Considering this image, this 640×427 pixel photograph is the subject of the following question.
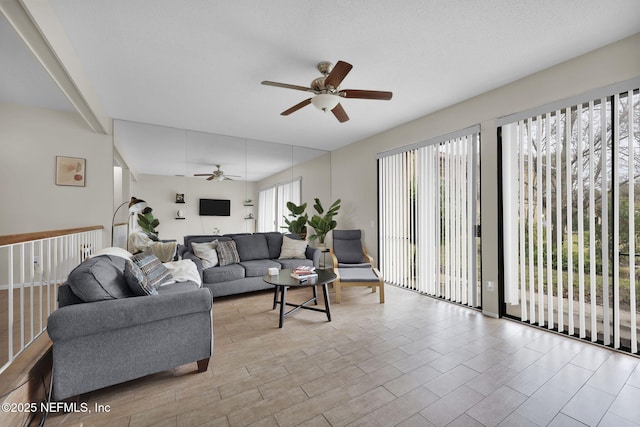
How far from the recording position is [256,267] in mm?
4152

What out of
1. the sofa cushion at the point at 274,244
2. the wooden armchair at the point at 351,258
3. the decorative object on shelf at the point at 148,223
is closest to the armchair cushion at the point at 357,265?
the wooden armchair at the point at 351,258

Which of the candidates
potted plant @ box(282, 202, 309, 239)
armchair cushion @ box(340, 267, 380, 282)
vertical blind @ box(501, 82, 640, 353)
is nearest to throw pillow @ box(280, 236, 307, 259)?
potted plant @ box(282, 202, 309, 239)

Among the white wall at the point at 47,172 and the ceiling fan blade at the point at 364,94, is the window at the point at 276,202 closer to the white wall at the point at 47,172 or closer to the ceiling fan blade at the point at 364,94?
the white wall at the point at 47,172

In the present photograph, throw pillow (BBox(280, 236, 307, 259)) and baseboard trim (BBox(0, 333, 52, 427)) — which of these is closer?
baseboard trim (BBox(0, 333, 52, 427))

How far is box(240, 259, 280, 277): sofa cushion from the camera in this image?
4.10 meters

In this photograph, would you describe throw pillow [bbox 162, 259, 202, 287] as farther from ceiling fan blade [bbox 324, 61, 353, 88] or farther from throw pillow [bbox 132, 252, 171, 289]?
ceiling fan blade [bbox 324, 61, 353, 88]

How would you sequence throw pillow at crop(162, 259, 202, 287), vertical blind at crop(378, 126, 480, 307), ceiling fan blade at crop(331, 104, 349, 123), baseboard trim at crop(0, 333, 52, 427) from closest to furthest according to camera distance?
baseboard trim at crop(0, 333, 52, 427) < ceiling fan blade at crop(331, 104, 349, 123) < throw pillow at crop(162, 259, 202, 287) < vertical blind at crop(378, 126, 480, 307)

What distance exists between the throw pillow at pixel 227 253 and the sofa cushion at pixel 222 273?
114 millimetres

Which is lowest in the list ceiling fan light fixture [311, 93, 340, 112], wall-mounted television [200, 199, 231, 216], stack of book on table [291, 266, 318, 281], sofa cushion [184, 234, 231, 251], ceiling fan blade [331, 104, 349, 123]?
stack of book on table [291, 266, 318, 281]

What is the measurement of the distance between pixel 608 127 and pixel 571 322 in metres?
1.86

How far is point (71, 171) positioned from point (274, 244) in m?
3.19

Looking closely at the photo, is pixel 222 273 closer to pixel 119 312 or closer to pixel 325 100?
pixel 119 312

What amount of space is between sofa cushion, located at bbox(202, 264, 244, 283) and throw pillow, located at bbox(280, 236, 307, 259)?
2.89ft

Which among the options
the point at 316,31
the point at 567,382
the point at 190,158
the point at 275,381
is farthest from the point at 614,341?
the point at 190,158
